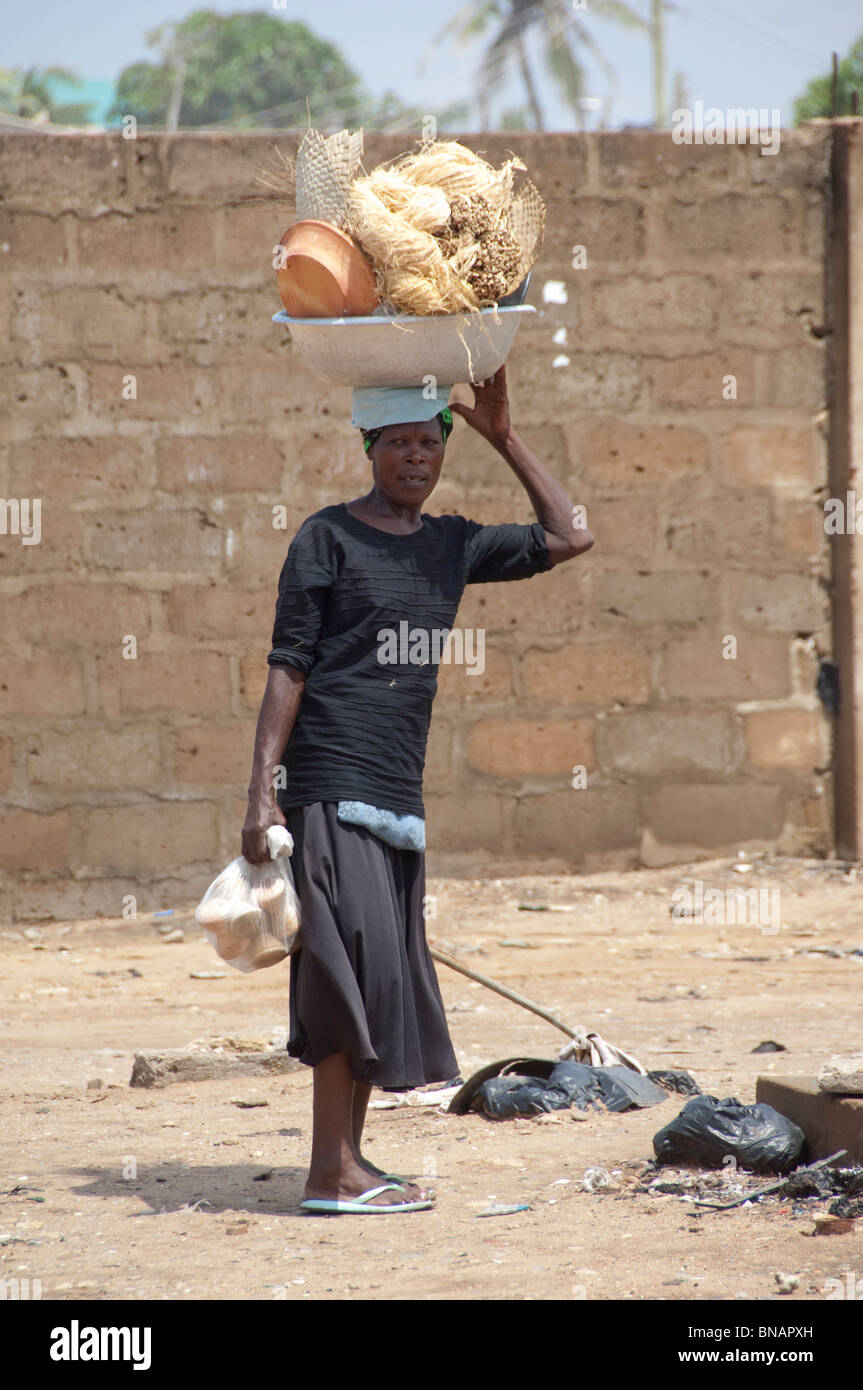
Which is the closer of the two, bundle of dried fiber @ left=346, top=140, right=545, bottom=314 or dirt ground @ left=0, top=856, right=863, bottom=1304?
dirt ground @ left=0, top=856, right=863, bottom=1304

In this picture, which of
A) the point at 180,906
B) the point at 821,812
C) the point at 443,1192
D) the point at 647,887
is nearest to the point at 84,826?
the point at 180,906

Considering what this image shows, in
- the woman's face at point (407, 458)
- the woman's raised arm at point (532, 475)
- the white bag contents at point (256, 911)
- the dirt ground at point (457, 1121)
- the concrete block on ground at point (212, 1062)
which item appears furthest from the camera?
the concrete block on ground at point (212, 1062)

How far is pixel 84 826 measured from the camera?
6996 millimetres

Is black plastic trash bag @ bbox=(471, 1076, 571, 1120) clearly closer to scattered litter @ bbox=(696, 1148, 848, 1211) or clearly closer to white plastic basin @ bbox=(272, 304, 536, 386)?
scattered litter @ bbox=(696, 1148, 848, 1211)

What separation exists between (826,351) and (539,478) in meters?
4.02

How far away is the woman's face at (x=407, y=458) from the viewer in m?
3.42

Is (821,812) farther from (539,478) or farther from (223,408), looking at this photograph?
(539,478)

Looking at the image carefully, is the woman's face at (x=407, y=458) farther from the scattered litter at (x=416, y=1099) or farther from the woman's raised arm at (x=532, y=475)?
the scattered litter at (x=416, y=1099)

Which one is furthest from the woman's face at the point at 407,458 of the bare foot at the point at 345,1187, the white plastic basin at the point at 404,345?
the bare foot at the point at 345,1187

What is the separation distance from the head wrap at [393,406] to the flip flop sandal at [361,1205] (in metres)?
1.65

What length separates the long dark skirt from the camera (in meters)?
3.21

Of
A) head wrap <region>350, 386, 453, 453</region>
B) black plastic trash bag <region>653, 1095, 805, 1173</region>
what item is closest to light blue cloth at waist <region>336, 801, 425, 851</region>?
head wrap <region>350, 386, 453, 453</region>

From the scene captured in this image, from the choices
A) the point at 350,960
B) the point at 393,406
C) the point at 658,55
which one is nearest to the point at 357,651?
the point at 393,406

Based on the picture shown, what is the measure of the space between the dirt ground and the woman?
1.04 ft
